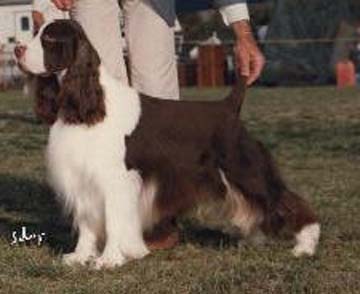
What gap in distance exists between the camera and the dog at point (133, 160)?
4.75 meters

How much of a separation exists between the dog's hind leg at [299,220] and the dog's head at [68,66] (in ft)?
3.45

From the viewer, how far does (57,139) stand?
4.82m

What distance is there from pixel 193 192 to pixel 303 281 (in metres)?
0.83

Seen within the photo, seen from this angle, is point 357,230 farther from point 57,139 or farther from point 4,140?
point 4,140

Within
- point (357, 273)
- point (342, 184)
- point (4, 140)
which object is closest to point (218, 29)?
point (4, 140)

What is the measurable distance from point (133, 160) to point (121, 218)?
26 cm

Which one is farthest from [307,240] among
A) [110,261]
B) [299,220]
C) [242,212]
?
[110,261]

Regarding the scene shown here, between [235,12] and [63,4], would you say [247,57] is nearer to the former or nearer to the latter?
[235,12]

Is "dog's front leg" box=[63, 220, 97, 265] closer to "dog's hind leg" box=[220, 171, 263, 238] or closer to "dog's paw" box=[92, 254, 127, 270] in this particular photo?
"dog's paw" box=[92, 254, 127, 270]

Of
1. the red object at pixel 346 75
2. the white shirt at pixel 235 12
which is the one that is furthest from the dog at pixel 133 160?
Answer: the red object at pixel 346 75

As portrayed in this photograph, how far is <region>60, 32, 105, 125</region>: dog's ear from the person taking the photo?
185 inches

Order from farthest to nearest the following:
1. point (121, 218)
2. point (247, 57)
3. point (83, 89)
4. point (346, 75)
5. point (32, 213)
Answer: point (346, 75)
point (32, 213)
point (247, 57)
point (121, 218)
point (83, 89)

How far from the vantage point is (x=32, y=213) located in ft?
21.9

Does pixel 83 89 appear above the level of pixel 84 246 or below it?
above
